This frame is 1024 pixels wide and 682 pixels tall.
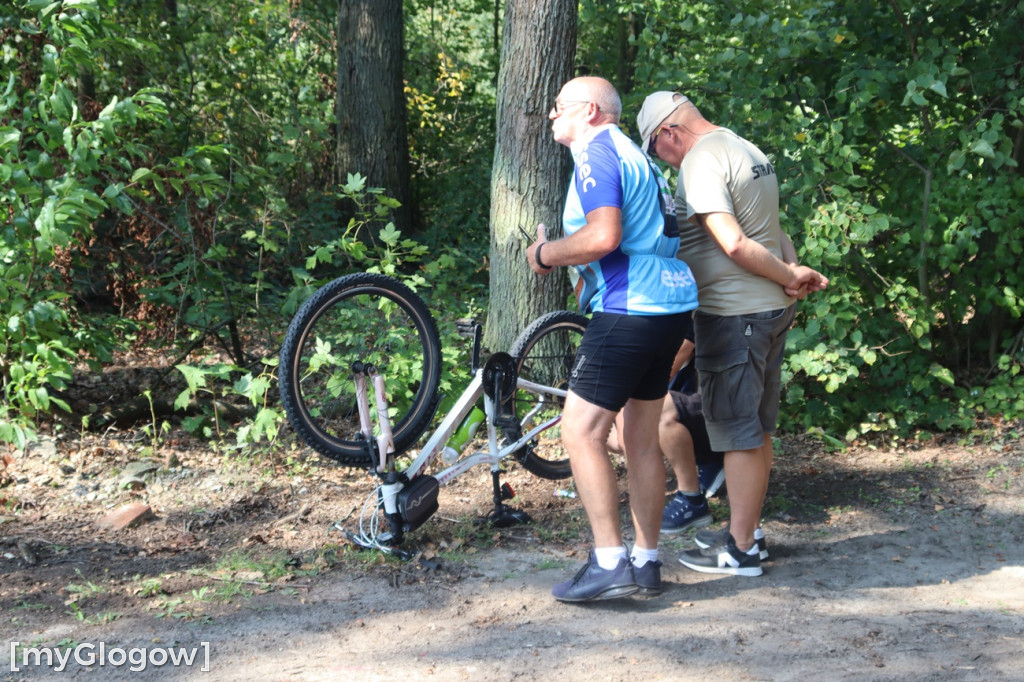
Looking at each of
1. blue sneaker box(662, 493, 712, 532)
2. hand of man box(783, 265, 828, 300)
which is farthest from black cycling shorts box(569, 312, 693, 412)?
blue sneaker box(662, 493, 712, 532)

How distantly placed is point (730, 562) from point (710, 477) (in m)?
0.97

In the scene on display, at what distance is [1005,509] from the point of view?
493 cm

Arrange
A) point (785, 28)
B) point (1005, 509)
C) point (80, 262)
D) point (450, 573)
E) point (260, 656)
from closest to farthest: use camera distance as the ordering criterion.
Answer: point (260, 656) → point (450, 573) → point (1005, 509) → point (785, 28) → point (80, 262)

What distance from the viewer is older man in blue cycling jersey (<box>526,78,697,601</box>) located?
3561mm

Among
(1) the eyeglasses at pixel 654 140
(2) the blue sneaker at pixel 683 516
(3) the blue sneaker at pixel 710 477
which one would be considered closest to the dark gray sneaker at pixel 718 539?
(2) the blue sneaker at pixel 683 516

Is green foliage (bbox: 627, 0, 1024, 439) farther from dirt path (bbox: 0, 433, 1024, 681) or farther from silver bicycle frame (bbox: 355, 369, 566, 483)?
silver bicycle frame (bbox: 355, 369, 566, 483)

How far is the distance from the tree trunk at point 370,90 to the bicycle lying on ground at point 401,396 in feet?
13.1

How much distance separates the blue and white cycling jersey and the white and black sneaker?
1172 millimetres

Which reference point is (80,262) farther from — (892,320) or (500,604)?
(892,320)

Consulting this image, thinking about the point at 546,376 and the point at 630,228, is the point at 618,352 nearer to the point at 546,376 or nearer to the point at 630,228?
the point at 630,228

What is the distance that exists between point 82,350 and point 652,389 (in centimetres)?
353

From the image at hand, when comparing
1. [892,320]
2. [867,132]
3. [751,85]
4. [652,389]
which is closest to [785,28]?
[751,85]

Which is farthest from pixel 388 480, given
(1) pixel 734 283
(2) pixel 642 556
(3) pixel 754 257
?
(3) pixel 754 257

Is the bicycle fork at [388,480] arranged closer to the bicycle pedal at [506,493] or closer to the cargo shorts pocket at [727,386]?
the bicycle pedal at [506,493]
